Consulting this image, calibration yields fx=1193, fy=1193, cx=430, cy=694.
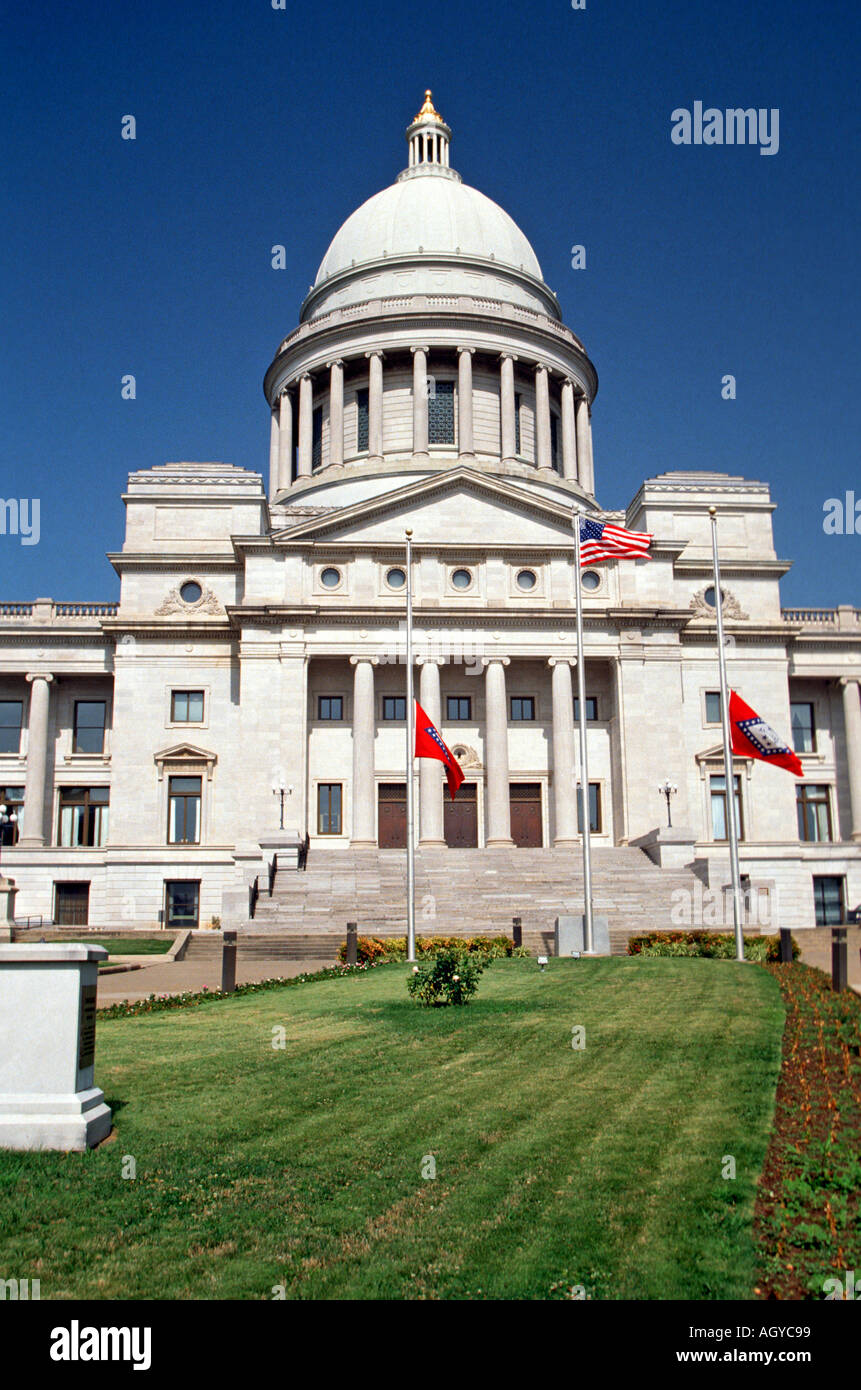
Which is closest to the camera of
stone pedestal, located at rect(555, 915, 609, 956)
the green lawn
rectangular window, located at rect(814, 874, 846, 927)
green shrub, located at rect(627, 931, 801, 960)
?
the green lawn

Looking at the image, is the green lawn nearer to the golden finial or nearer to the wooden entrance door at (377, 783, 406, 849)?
the wooden entrance door at (377, 783, 406, 849)

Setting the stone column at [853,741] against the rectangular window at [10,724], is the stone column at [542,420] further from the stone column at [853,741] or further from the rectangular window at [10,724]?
the rectangular window at [10,724]

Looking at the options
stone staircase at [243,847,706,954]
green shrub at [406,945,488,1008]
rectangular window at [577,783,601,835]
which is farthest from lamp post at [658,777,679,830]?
green shrub at [406,945,488,1008]

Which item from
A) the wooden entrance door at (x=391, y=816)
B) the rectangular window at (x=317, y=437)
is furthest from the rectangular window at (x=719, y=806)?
the rectangular window at (x=317, y=437)

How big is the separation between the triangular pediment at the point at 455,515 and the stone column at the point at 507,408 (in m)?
12.4

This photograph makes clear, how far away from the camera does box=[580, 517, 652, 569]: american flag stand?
36.8 m

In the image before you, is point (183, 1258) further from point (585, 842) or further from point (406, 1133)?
point (585, 842)

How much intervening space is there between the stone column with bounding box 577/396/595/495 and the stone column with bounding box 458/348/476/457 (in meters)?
7.95

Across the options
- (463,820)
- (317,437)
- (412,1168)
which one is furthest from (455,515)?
(412,1168)

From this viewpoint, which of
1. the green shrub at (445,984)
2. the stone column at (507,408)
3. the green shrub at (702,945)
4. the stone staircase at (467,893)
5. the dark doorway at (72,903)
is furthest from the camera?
the stone column at (507,408)

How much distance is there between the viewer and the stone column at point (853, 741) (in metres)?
→ 59.8

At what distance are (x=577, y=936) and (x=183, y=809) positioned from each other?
85.2 feet

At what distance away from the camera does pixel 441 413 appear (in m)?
70.5

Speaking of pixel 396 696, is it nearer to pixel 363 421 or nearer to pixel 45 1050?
pixel 363 421
